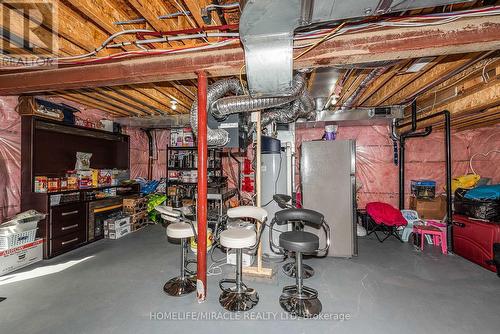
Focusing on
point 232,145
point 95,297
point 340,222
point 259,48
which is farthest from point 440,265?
point 95,297

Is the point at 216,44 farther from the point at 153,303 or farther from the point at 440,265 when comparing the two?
the point at 440,265

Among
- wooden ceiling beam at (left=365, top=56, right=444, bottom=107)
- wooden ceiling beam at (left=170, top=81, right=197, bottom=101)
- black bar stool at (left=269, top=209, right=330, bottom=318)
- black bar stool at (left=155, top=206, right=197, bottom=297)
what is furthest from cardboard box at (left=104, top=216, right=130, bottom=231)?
wooden ceiling beam at (left=365, top=56, right=444, bottom=107)

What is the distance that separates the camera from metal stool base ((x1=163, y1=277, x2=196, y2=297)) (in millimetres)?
2396

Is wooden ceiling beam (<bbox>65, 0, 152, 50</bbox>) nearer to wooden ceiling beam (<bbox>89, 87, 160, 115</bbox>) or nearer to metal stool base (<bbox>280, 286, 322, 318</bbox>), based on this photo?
wooden ceiling beam (<bbox>89, 87, 160, 115</bbox>)

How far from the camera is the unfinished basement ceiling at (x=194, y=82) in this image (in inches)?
72.4

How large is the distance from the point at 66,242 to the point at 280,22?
179 inches

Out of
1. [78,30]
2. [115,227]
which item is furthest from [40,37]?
[115,227]

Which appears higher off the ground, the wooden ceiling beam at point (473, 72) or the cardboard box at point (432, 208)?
the wooden ceiling beam at point (473, 72)

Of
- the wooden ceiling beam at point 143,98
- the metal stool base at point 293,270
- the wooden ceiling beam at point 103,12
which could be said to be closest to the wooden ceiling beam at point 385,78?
the metal stool base at point 293,270

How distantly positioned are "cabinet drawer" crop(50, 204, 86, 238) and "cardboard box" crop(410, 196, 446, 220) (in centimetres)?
685

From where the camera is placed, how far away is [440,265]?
3.09m

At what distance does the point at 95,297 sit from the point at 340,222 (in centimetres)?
338

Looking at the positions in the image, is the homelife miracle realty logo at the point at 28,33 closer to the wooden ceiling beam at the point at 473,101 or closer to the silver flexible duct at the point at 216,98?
the silver flexible duct at the point at 216,98

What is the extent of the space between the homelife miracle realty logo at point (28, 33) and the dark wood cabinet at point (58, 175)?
1.47 metres
